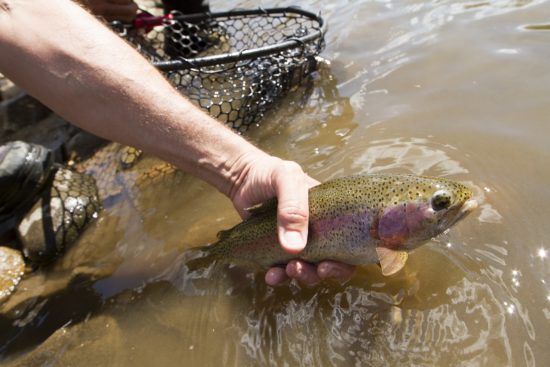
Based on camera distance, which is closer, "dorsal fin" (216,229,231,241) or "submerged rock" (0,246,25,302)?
"dorsal fin" (216,229,231,241)

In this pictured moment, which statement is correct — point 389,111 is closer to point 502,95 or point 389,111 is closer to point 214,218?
point 502,95

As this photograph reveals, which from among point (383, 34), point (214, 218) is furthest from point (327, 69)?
point (214, 218)

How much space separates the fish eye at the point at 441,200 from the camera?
2320 millimetres

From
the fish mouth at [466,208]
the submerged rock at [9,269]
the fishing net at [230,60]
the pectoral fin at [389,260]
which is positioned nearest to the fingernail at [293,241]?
the pectoral fin at [389,260]

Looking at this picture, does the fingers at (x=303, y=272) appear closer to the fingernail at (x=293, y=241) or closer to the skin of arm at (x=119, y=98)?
the skin of arm at (x=119, y=98)

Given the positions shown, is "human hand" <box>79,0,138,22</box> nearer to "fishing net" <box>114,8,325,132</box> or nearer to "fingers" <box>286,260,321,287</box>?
"fishing net" <box>114,8,325,132</box>

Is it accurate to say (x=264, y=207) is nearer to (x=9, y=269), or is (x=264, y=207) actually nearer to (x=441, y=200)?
(x=441, y=200)

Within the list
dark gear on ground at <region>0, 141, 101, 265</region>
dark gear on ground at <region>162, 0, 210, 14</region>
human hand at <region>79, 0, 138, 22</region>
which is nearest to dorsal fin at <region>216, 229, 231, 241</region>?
dark gear on ground at <region>0, 141, 101, 265</region>

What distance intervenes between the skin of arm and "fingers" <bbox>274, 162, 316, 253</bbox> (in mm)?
30

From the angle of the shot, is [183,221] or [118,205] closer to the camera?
[183,221]

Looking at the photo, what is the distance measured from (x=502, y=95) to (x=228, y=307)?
3160 mm

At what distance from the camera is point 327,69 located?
530 centimetres

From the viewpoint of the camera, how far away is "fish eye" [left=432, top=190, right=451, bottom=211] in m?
2.32

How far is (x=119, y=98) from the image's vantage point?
9.24 ft
